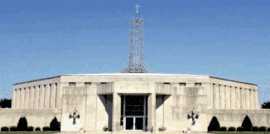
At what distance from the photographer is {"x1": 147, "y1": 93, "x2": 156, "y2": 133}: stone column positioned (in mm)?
60281

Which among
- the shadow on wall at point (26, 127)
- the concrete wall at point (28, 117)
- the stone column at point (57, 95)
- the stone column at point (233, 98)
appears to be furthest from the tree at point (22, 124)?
the stone column at point (233, 98)

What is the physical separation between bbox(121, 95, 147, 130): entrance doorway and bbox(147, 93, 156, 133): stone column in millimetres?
1391

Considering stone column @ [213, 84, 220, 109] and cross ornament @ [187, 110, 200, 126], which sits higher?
stone column @ [213, 84, 220, 109]

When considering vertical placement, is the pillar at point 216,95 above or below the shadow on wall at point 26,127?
above

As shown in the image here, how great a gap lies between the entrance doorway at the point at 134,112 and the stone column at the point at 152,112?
139 centimetres

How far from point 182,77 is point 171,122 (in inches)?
1240

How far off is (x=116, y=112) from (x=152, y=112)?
14.3 feet

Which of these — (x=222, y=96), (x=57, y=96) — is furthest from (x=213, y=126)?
(x=57, y=96)

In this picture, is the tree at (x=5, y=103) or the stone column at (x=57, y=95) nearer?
the stone column at (x=57, y=95)

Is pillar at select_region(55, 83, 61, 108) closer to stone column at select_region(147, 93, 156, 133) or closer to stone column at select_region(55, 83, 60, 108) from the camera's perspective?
stone column at select_region(55, 83, 60, 108)

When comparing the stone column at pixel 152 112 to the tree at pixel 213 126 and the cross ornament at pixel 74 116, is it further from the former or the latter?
the tree at pixel 213 126

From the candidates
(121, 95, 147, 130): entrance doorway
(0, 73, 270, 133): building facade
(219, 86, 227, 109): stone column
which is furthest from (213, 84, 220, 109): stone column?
(121, 95, 147, 130): entrance doorway

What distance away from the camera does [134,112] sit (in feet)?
204

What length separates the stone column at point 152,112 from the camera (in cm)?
6028
